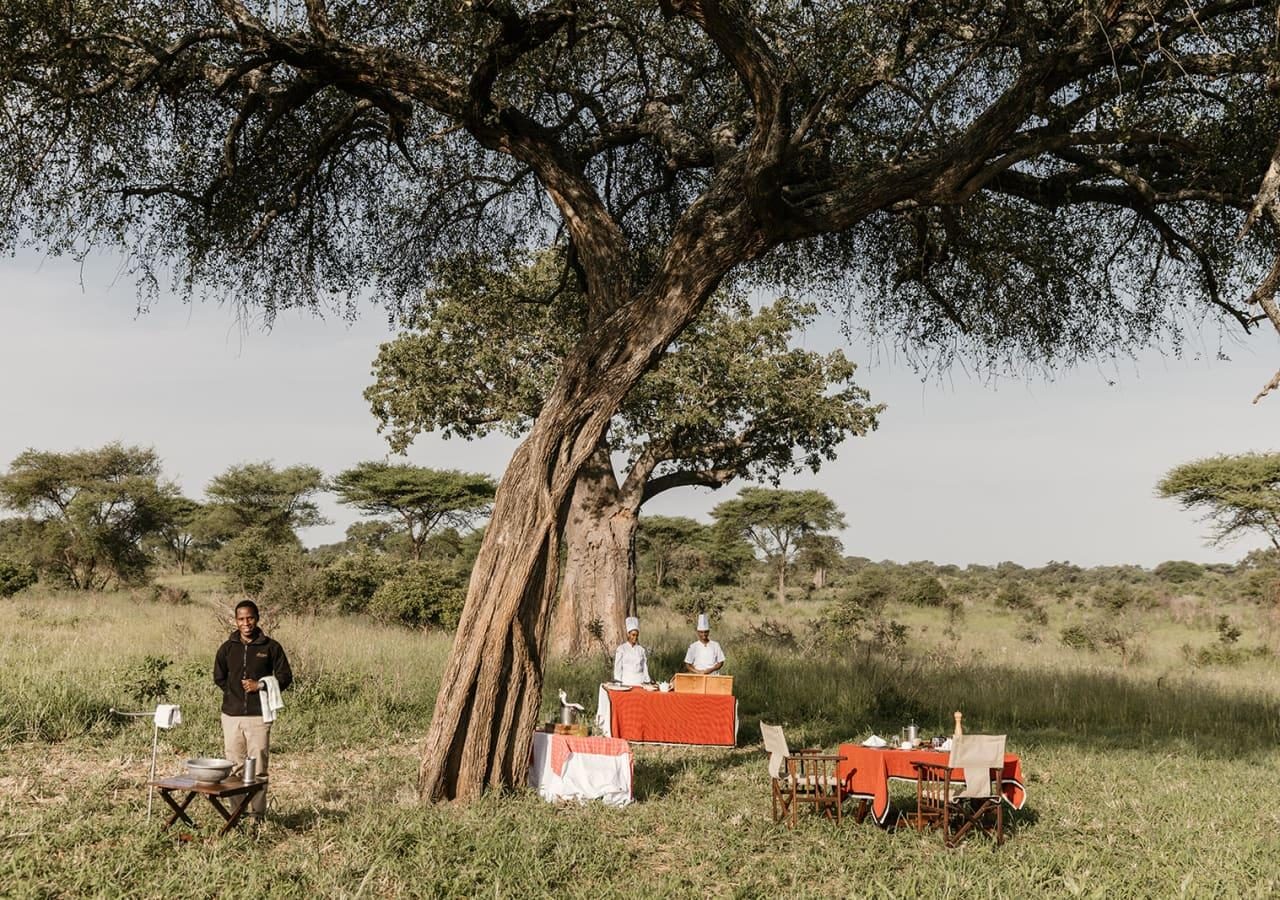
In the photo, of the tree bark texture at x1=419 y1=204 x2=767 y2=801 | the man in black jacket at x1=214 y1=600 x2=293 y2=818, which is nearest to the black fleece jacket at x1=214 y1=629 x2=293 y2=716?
the man in black jacket at x1=214 y1=600 x2=293 y2=818

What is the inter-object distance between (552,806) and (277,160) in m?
→ 7.48

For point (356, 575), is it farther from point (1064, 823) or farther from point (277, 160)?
point (1064, 823)

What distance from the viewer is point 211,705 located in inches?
455

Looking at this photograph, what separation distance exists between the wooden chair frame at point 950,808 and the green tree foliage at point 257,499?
39830mm

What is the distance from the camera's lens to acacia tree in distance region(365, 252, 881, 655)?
18.9 metres

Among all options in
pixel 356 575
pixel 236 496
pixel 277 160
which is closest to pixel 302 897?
pixel 277 160

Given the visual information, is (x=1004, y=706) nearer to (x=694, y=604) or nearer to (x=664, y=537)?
(x=694, y=604)

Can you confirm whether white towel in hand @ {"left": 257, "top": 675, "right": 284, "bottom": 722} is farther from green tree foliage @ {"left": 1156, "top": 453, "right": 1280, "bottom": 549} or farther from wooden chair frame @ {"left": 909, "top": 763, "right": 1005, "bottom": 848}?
green tree foliage @ {"left": 1156, "top": 453, "right": 1280, "bottom": 549}

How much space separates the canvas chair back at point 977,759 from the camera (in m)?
7.62

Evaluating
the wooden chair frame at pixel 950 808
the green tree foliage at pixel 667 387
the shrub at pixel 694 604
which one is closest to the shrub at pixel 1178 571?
the shrub at pixel 694 604

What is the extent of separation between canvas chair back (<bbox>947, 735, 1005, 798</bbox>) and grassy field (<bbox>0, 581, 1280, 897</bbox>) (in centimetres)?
43

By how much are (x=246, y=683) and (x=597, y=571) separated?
11474 mm

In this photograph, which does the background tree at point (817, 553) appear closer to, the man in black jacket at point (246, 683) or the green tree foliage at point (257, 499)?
the green tree foliage at point (257, 499)

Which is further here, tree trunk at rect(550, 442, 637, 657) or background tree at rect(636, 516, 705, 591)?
background tree at rect(636, 516, 705, 591)
